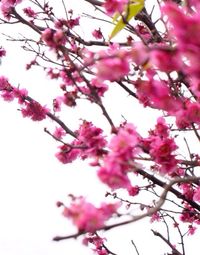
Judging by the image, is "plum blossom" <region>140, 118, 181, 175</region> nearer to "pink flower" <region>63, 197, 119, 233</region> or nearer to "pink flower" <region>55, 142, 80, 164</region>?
"pink flower" <region>55, 142, 80, 164</region>

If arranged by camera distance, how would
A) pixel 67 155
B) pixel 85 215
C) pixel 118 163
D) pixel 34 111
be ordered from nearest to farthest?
pixel 85 215, pixel 118 163, pixel 67 155, pixel 34 111

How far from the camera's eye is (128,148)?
1948mm

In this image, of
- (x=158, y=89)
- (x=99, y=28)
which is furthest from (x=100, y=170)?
(x=99, y=28)

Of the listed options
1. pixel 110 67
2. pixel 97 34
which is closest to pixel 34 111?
pixel 97 34

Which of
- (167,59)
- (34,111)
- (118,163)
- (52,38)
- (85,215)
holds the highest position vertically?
(34,111)

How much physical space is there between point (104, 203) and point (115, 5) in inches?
54.0

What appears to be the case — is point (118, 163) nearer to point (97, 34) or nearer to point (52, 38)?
point (52, 38)

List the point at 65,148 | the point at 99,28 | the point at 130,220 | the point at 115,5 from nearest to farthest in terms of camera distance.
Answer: the point at 130,220, the point at 115,5, the point at 65,148, the point at 99,28

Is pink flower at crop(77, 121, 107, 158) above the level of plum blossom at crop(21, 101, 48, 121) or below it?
below

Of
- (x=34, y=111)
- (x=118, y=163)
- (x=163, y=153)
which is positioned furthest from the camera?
(x=34, y=111)

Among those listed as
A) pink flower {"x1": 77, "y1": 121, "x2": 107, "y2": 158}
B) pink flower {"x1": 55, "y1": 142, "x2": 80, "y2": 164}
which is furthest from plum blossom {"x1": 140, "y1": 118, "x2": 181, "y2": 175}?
pink flower {"x1": 55, "y1": 142, "x2": 80, "y2": 164}

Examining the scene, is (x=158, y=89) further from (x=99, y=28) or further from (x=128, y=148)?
(x=99, y=28)

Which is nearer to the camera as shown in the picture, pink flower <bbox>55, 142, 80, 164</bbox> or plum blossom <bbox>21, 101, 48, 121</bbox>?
pink flower <bbox>55, 142, 80, 164</bbox>

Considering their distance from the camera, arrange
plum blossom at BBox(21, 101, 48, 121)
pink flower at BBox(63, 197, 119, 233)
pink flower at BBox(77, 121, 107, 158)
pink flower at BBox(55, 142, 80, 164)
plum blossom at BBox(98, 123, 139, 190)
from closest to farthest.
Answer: pink flower at BBox(63, 197, 119, 233), plum blossom at BBox(98, 123, 139, 190), pink flower at BBox(77, 121, 107, 158), pink flower at BBox(55, 142, 80, 164), plum blossom at BBox(21, 101, 48, 121)
